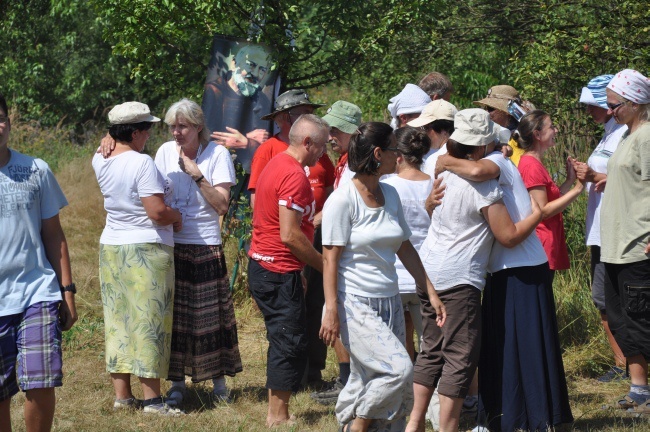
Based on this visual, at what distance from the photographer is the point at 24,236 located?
431cm

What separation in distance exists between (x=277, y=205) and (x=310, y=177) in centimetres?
98

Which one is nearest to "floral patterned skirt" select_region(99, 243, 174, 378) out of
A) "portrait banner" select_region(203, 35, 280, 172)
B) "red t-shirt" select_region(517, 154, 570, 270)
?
"portrait banner" select_region(203, 35, 280, 172)

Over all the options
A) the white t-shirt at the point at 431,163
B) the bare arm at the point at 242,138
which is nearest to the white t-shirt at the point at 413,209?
the white t-shirt at the point at 431,163

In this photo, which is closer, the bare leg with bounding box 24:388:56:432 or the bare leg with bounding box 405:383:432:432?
the bare leg with bounding box 24:388:56:432

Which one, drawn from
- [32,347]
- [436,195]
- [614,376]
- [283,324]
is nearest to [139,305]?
[283,324]

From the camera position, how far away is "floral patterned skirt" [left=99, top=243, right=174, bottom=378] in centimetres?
566

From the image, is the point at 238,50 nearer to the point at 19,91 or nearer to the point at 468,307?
the point at 468,307

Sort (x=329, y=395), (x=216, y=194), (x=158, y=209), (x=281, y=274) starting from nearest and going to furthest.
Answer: (x=281, y=274)
(x=158, y=209)
(x=216, y=194)
(x=329, y=395)

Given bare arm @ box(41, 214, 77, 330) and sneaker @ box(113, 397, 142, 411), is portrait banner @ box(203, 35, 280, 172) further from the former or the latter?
bare arm @ box(41, 214, 77, 330)

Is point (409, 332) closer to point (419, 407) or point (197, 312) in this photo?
point (419, 407)

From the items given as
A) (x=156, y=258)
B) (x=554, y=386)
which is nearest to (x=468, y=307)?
(x=554, y=386)

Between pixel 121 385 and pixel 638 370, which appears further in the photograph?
pixel 121 385

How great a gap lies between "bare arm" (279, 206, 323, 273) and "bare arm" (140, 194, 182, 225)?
2.79 feet

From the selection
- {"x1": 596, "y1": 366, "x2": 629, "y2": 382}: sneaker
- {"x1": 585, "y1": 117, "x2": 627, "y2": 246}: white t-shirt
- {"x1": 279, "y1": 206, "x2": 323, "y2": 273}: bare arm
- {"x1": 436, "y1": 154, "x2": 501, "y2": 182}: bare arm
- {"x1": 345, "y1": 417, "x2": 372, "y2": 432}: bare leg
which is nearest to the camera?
{"x1": 345, "y1": 417, "x2": 372, "y2": 432}: bare leg
